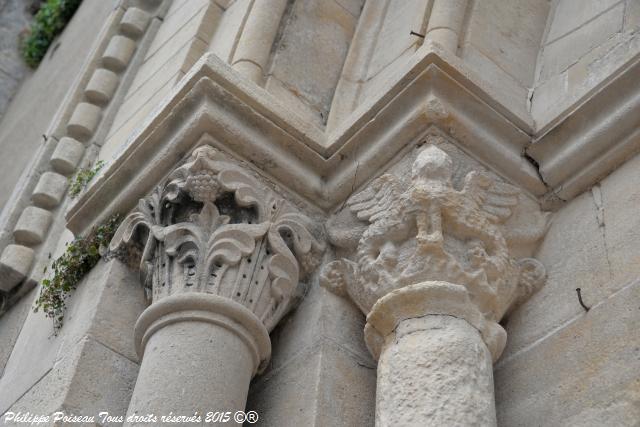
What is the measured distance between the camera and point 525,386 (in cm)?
246

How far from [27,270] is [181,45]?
3.39ft

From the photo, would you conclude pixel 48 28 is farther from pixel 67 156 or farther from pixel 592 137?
pixel 592 137

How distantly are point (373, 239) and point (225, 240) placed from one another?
396 mm

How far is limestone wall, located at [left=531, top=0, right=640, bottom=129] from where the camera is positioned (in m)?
2.87

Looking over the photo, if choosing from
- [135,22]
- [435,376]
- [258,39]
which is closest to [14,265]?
[258,39]

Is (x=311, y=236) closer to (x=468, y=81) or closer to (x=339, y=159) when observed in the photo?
(x=339, y=159)

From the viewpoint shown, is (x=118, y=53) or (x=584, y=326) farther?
(x=118, y=53)

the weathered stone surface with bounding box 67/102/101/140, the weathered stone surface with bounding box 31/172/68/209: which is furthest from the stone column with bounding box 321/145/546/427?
the weathered stone surface with bounding box 67/102/101/140

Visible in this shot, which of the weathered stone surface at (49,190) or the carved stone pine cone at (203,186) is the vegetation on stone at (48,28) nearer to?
the weathered stone surface at (49,190)

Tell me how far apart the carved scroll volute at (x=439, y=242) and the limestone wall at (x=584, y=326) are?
75 mm

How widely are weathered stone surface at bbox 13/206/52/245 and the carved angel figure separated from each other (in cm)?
160

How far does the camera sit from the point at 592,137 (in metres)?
2.76

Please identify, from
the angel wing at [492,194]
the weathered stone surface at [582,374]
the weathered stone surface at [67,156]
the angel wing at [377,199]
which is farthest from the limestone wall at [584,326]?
the weathered stone surface at [67,156]

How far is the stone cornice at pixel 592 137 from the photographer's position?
2.71 meters
